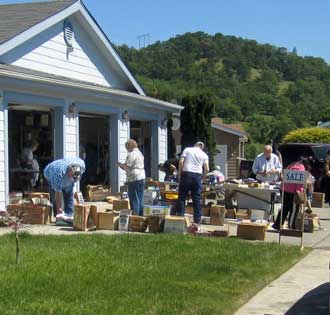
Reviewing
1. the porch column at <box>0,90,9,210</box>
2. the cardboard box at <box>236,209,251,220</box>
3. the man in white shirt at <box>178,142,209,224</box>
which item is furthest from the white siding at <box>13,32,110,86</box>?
the cardboard box at <box>236,209,251,220</box>

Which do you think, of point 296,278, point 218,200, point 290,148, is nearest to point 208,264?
point 296,278

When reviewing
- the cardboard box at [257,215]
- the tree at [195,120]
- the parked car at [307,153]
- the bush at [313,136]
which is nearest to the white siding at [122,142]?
the parked car at [307,153]

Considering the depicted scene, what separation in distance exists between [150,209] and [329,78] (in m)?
67.1

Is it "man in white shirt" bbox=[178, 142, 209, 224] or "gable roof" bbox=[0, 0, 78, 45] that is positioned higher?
"gable roof" bbox=[0, 0, 78, 45]

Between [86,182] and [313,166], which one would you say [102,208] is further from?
[313,166]

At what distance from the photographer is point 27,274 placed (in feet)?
25.4

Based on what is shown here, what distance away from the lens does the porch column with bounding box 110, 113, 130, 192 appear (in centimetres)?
1847

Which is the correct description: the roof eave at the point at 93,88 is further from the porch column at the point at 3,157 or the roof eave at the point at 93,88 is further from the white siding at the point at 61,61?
the white siding at the point at 61,61

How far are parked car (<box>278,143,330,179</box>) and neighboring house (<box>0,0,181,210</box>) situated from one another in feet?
12.6

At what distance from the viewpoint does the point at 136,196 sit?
1333 centimetres

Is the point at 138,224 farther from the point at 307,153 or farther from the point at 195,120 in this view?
the point at 195,120

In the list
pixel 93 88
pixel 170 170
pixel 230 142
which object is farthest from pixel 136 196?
pixel 230 142

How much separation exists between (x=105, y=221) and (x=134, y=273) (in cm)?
446

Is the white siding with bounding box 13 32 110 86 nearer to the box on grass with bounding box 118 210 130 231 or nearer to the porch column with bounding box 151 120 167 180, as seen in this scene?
the porch column with bounding box 151 120 167 180
